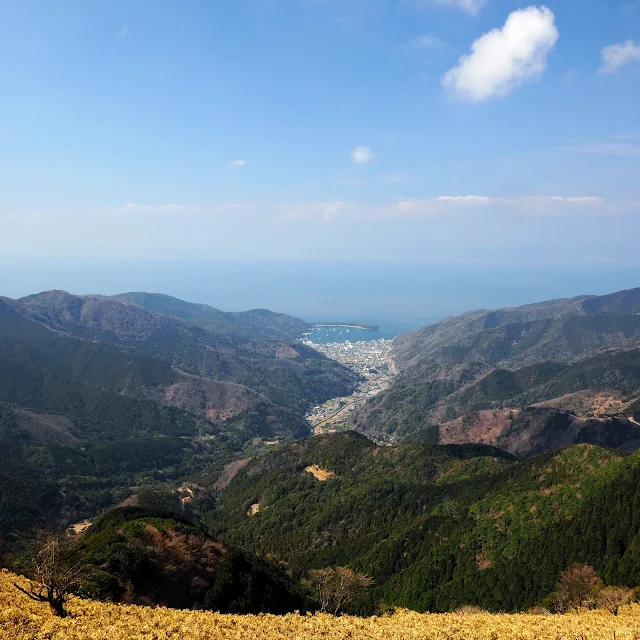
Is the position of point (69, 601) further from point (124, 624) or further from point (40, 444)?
point (40, 444)

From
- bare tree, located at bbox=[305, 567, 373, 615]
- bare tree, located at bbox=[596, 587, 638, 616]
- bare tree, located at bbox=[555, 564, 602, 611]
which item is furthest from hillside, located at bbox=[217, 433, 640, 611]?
bare tree, located at bbox=[596, 587, 638, 616]

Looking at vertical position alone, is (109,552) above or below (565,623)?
below

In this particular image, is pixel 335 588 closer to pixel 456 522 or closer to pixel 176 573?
pixel 176 573

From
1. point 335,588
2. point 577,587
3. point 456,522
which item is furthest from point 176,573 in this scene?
point 456,522

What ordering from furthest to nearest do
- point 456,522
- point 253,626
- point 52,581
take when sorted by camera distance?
point 456,522 < point 253,626 < point 52,581

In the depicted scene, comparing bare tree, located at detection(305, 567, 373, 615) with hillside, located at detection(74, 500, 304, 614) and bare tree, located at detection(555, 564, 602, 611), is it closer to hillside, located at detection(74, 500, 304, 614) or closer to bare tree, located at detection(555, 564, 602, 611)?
hillside, located at detection(74, 500, 304, 614)

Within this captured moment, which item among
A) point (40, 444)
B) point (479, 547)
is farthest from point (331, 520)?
point (40, 444)
